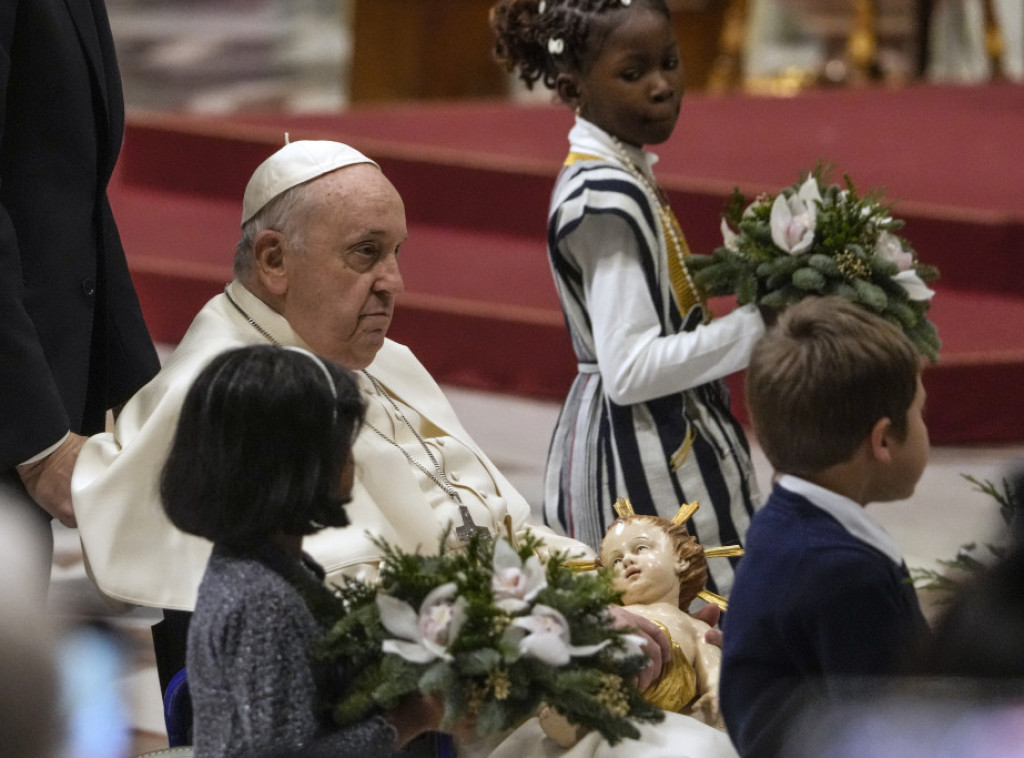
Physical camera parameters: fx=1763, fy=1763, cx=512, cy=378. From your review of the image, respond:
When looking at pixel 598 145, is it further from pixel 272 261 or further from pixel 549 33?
pixel 272 261

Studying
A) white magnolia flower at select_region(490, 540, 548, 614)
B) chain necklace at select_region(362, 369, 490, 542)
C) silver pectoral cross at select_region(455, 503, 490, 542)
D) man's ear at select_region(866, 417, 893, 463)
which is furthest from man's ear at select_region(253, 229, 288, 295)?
man's ear at select_region(866, 417, 893, 463)

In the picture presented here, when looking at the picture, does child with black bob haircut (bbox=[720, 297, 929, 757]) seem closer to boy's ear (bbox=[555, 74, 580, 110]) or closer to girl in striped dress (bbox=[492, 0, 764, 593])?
girl in striped dress (bbox=[492, 0, 764, 593])

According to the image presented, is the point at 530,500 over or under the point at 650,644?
under

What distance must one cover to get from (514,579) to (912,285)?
1.44 meters

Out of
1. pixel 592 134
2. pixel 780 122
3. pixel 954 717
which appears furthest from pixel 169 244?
pixel 954 717

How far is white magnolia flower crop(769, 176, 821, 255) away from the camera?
11.1 ft

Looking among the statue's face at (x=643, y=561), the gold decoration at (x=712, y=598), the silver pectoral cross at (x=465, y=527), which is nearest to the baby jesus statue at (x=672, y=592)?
the statue's face at (x=643, y=561)

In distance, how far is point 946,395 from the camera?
664 cm

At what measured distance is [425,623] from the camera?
2.19m

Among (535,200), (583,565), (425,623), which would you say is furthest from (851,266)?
(535,200)

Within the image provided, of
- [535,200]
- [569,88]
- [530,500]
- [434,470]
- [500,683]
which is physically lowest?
[530,500]

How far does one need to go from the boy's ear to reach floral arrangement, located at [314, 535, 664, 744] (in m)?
1.59

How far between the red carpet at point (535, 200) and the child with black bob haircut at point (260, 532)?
4738mm

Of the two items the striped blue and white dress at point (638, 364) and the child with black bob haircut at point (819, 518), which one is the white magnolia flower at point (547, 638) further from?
the striped blue and white dress at point (638, 364)
